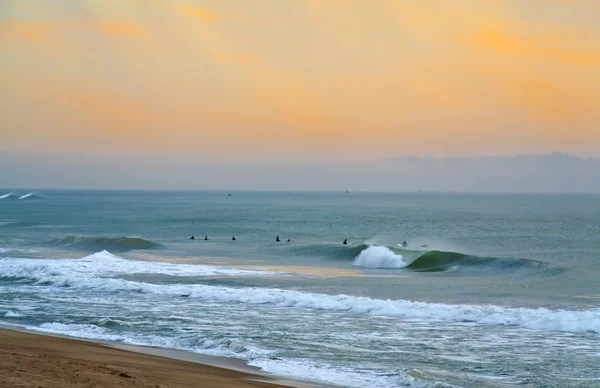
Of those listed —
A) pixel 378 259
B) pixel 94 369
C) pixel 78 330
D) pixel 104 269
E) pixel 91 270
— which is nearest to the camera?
pixel 94 369

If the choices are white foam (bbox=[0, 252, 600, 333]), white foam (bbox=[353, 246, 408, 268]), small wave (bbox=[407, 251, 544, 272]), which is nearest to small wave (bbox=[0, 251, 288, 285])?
white foam (bbox=[0, 252, 600, 333])

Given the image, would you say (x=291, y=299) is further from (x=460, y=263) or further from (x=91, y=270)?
(x=460, y=263)

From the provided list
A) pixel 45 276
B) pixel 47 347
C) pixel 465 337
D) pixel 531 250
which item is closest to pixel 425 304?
pixel 465 337

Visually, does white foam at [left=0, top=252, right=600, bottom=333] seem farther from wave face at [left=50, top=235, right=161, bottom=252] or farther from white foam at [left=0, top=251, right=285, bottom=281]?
wave face at [left=50, top=235, right=161, bottom=252]

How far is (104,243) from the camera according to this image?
169 feet

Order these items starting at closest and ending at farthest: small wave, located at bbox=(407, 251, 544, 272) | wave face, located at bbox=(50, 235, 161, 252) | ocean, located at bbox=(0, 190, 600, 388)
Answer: ocean, located at bbox=(0, 190, 600, 388)
small wave, located at bbox=(407, 251, 544, 272)
wave face, located at bbox=(50, 235, 161, 252)

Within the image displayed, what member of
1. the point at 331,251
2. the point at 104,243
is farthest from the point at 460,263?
the point at 104,243

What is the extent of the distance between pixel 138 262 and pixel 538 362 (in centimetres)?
2753

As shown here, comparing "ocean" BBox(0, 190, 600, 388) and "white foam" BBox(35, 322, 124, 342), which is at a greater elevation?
"ocean" BBox(0, 190, 600, 388)

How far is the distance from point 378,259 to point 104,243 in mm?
22942

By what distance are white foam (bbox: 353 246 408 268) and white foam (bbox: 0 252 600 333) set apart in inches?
404

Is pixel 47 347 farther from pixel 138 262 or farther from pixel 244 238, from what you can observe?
pixel 244 238

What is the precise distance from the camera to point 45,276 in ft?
94.9

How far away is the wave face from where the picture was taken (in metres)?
49.2
